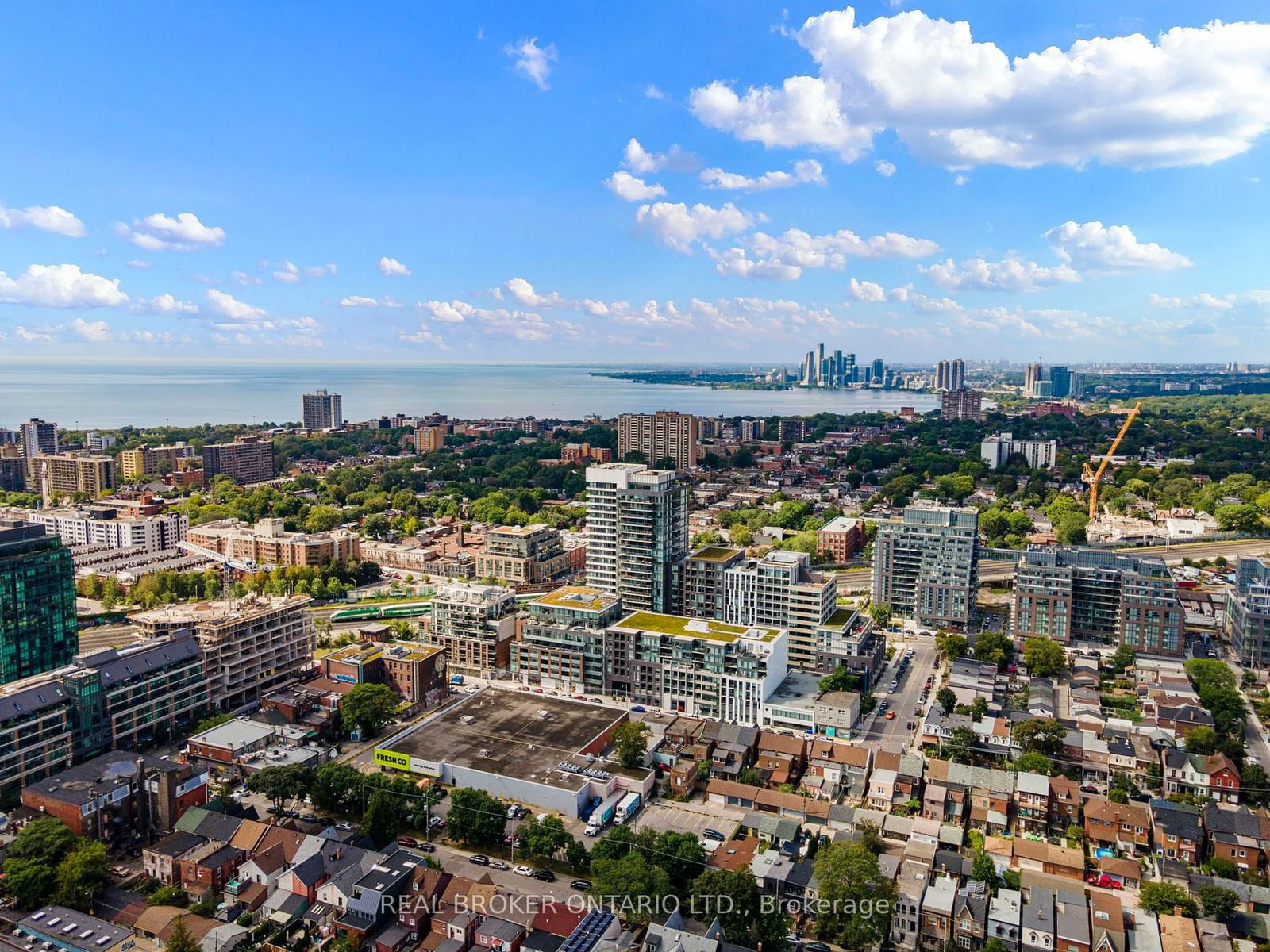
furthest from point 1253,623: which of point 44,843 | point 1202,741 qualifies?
point 44,843

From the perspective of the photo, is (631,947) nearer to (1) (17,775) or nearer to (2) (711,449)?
(1) (17,775)

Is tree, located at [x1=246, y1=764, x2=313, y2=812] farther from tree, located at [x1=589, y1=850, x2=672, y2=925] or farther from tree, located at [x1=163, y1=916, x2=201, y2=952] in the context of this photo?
tree, located at [x1=589, y1=850, x2=672, y2=925]

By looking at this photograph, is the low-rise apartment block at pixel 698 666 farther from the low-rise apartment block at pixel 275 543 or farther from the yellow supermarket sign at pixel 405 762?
the low-rise apartment block at pixel 275 543

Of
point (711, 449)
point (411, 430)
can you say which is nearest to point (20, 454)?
point (411, 430)

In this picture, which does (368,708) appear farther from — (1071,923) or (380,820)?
(1071,923)

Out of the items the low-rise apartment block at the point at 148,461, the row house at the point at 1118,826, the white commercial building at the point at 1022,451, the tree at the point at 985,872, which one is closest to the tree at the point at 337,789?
the tree at the point at 985,872

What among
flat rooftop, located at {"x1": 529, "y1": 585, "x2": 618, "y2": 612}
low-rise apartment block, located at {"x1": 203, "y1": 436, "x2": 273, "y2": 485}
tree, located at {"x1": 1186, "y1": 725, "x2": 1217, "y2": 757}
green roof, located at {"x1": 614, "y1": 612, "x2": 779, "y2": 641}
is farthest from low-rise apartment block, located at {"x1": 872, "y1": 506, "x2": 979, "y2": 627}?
low-rise apartment block, located at {"x1": 203, "y1": 436, "x2": 273, "y2": 485}

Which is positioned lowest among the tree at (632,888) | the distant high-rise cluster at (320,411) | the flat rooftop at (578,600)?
the tree at (632,888)
